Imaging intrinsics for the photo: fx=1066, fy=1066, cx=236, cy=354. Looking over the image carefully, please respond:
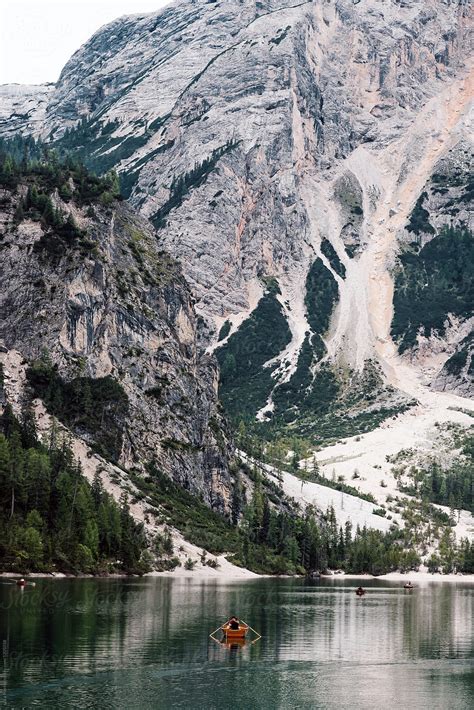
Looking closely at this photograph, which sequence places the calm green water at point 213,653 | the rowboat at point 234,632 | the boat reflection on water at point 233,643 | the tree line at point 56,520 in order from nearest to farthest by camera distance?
the calm green water at point 213,653 < the boat reflection on water at point 233,643 < the rowboat at point 234,632 < the tree line at point 56,520

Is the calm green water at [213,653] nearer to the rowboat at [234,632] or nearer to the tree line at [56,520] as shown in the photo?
the rowboat at [234,632]

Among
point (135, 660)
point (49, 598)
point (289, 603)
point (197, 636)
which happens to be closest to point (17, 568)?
point (49, 598)

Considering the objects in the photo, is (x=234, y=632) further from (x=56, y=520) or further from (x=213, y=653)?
(x=56, y=520)

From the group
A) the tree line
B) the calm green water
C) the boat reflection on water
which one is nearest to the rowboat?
the boat reflection on water

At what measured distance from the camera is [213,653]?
92.3 meters

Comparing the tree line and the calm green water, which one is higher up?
the tree line

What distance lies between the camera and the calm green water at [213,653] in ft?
242

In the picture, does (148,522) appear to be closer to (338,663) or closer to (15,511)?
(15,511)

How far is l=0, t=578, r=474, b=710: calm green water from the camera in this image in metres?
73.8

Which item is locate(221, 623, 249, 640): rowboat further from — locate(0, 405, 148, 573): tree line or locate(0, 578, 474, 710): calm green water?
locate(0, 405, 148, 573): tree line

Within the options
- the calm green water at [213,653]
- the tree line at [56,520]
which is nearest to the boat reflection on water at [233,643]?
the calm green water at [213,653]

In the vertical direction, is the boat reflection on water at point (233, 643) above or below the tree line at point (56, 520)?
below

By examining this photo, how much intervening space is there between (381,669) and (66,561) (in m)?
72.5

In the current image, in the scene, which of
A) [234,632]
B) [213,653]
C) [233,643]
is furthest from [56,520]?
[213,653]
